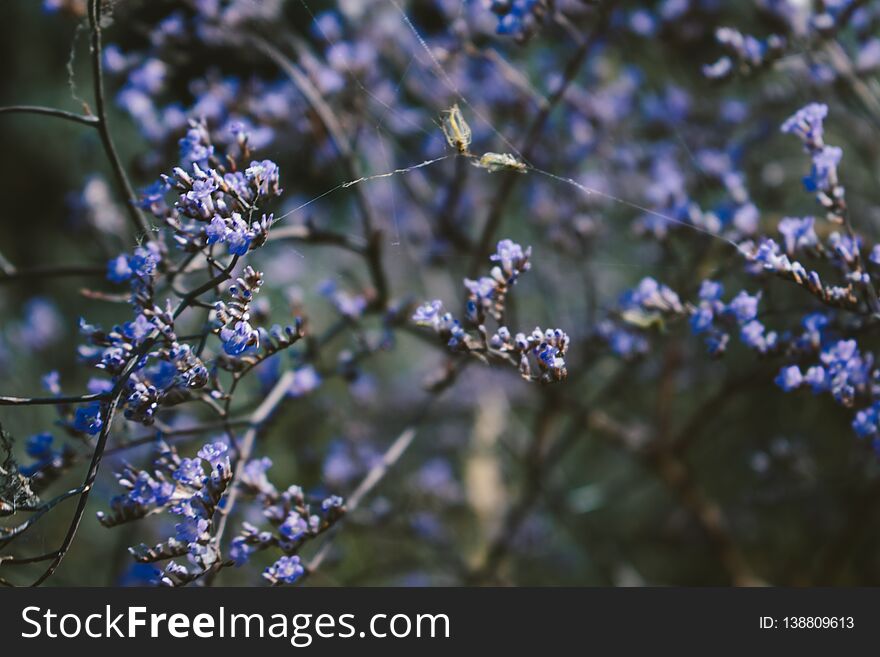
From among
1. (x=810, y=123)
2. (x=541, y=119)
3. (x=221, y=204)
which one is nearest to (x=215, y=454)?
(x=221, y=204)

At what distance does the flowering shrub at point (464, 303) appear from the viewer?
5.43 ft

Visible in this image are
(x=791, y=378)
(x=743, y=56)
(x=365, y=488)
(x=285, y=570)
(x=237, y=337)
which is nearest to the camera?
(x=237, y=337)

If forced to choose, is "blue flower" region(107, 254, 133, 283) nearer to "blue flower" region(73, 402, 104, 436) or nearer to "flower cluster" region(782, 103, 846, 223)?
"blue flower" region(73, 402, 104, 436)

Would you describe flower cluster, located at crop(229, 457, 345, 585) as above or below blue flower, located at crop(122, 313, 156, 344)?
below

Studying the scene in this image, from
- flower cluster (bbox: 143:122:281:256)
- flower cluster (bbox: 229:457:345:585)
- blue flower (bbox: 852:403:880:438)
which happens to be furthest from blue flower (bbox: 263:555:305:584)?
blue flower (bbox: 852:403:880:438)

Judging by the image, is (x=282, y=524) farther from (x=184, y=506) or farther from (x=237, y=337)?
(x=237, y=337)

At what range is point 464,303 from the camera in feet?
7.62

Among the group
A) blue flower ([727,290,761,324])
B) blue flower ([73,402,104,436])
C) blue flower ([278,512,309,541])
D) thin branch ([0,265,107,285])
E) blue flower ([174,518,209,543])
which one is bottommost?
blue flower ([174,518,209,543])

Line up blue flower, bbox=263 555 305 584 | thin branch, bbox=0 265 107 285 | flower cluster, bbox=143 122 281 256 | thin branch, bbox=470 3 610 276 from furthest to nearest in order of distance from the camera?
thin branch, bbox=470 3 610 276 → thin branch, bbox=0 265 107 285 → blue flower, bbox=263 555 305 584 → flower cluster, bbox=143 122 281 256

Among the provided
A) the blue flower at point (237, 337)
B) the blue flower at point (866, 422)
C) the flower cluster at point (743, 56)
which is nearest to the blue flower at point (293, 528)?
the blue flower at point (237, 337)

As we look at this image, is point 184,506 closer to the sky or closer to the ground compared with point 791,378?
closer to the ground

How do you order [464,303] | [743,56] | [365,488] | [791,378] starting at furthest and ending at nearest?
[464,303] → [743,56] → [365,488] → [791,378]

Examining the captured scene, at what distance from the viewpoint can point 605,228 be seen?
3.04m

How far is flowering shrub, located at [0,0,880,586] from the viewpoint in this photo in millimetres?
1655
